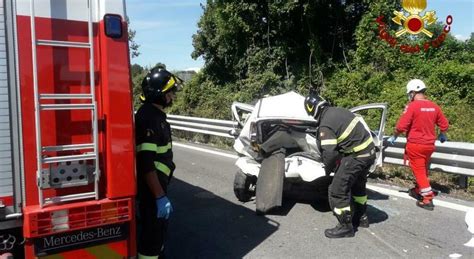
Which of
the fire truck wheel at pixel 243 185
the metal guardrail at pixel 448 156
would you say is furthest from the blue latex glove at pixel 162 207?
the metal guardrail at pixel 448 156

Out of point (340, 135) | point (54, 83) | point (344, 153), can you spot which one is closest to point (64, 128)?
point (54, 83)

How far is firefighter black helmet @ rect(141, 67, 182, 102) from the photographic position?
3.85 m

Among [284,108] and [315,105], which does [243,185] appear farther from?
[315,105]

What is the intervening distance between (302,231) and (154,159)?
98.6 inches

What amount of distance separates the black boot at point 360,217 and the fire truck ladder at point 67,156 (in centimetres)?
357

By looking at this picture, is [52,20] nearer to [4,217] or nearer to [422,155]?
[4,217]

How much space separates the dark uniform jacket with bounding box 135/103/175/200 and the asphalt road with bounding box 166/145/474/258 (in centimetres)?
130

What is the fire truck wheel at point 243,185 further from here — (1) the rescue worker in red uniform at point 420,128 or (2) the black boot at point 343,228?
(1) the rescue worker in red uniform at point 420,128

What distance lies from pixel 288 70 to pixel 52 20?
18.8 m

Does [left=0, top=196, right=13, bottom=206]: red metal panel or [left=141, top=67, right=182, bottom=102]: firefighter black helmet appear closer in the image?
[left=0, top=196, right=13, bottom=206]: red metal panel

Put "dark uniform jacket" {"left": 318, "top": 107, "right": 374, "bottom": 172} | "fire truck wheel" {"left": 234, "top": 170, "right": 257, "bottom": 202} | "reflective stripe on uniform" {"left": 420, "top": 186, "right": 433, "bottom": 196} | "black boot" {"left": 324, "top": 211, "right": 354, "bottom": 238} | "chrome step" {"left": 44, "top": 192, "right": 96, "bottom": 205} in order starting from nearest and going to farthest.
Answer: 1. "chrome step" {"left": 44, "top": 192, "right": 96, "bottom": 205}
2. "black boot" {"left": 324, "top": 211, "right": 354, "bottom": 238}
3. "dark uniform jacket" {"left": 318, "top": 107, "right": 374, "bottom": 172}
4. "reflective stripe on uniform" {"left": 420, "top": 186, "right": 433, "bottom": 196}
5. "fire truck wheel" {"left": 234, "top": 170, "right": 257, "bottom": 202}

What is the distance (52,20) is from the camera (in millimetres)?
2883

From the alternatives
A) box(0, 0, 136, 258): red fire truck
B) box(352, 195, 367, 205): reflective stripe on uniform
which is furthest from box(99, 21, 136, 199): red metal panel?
box(352, 195, 367, 205): reflective stripe on uniform

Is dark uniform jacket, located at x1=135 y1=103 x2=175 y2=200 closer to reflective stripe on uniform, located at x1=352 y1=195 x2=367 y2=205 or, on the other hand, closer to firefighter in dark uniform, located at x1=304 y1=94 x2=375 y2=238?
firefighter in dark uniform, located at x1=304 y1=94 x2=375 y2=238
